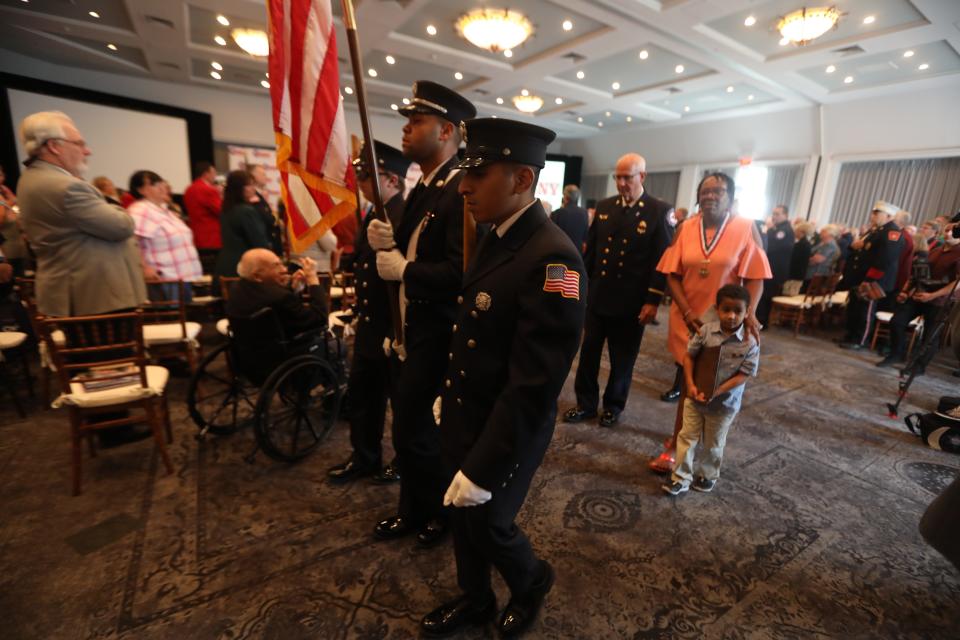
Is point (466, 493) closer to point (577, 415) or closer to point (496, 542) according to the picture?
point (496, 542)

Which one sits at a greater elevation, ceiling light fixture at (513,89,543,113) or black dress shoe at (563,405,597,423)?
ceiling light fixture at (513,89,543,113)

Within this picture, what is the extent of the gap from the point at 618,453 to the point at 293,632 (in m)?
1.99

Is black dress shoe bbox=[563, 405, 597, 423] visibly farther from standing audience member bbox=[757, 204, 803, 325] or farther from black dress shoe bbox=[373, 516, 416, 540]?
standing audience member bbox=[757, 204, 803, 325]

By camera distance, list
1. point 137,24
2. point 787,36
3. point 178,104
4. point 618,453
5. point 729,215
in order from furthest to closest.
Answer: point 178,104, point 137,24, point 787,36, point 618,453, point 729,215

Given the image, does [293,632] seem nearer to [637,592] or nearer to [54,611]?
[54,611]

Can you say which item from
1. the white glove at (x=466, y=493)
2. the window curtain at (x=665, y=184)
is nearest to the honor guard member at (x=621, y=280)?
the white glove at (x=466, y=493)

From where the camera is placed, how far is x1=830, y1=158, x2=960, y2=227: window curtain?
8094 millimetres

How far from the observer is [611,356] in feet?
10.3

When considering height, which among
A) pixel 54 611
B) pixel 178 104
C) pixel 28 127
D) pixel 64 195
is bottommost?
pixel 54 611

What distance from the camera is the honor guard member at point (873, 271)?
5289mm

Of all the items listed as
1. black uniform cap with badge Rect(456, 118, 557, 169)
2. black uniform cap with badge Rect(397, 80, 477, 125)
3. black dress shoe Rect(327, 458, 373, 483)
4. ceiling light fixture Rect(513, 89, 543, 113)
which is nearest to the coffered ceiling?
ceiling light fixture Rect(513, 89, 543, 113)

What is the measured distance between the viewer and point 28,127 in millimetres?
2174

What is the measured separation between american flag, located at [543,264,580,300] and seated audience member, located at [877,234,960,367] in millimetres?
5177

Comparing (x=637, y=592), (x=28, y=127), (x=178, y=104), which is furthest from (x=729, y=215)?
(x=178, y=104)
